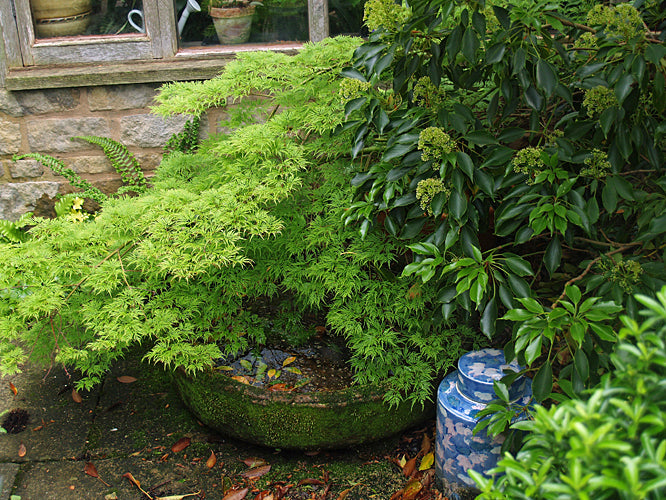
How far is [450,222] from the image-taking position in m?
1.83

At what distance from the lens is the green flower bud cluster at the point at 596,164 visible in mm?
1657

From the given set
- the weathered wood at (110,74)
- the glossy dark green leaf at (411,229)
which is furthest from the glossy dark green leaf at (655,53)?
the weathered wood at (110,74)

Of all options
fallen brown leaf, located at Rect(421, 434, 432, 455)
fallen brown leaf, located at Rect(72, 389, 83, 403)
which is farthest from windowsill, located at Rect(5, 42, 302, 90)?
fallen brown leaf, located at Rect(421, 434, 432, 455)

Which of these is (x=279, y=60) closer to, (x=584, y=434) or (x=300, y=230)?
(x=300, y=230)

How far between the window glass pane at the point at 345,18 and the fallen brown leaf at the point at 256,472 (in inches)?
110

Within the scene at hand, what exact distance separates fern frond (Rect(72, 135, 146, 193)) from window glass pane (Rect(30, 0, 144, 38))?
2.33ft

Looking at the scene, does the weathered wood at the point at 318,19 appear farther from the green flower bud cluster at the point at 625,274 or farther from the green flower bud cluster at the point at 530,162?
the green flower bud cluster at the point at 625,274

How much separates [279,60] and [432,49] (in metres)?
0.81

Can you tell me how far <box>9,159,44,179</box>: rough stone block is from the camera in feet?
12.5

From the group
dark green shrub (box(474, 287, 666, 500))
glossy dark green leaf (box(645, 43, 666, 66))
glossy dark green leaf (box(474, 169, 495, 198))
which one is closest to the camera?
dark green shrub (box(474, 287, 666, 500))

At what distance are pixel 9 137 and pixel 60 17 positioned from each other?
870 mm

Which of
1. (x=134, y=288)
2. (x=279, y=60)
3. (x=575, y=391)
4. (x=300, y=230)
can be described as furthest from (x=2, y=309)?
(x=575, y=391)

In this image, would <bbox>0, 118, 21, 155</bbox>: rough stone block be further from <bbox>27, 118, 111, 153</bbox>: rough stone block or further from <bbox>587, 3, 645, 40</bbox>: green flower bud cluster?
<bbox>587, 3, 645, 40</bbox>: green flower bud cluster

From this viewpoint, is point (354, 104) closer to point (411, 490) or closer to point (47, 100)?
point (411, 490)
